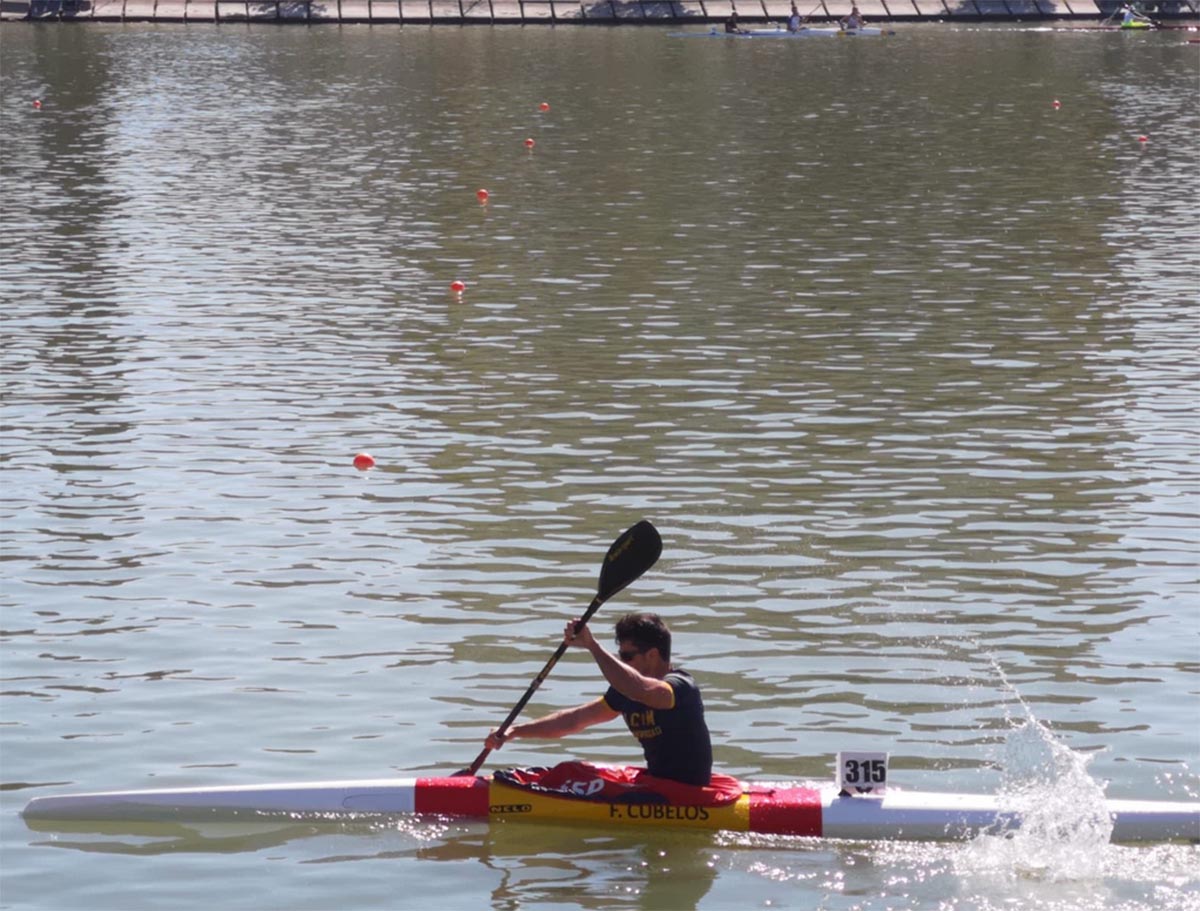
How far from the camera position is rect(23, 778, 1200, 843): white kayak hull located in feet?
38.4

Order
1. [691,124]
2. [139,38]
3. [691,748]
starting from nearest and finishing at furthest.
Result: [691,748], [691,124], [139,38]

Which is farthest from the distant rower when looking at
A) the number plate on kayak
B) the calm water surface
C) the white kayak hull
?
the number plate on kayak

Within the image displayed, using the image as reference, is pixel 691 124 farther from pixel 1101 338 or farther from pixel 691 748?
pixel 691 748

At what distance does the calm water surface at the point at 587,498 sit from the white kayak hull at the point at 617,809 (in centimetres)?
12

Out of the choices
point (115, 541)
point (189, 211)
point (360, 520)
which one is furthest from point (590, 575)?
point (189, 211)

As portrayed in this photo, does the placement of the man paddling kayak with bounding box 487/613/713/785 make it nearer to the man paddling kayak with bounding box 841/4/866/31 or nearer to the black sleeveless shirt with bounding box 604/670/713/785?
the black sleeveless shirt with bounding box 604/670/713/785

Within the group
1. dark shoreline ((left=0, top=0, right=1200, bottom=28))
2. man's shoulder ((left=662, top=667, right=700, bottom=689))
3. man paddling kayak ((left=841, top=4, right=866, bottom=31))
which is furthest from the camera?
dark shoreline ((left=0, top=0, right=1200, bottom=28))

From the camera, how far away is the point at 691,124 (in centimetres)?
4825

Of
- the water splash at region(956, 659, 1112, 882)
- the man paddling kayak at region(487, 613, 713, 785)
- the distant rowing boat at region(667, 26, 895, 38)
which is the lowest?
the water splash at region(956, 659, 1112, 882)

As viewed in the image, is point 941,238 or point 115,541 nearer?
point 115,541

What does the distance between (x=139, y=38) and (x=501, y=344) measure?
50994 millimetres

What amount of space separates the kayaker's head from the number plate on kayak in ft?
3.70

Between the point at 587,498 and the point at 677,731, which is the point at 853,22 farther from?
the point at 677,731

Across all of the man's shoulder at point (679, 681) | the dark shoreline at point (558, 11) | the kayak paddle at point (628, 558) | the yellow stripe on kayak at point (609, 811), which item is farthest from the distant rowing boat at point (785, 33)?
the yellow stripe on kayak at point (609, 811)
